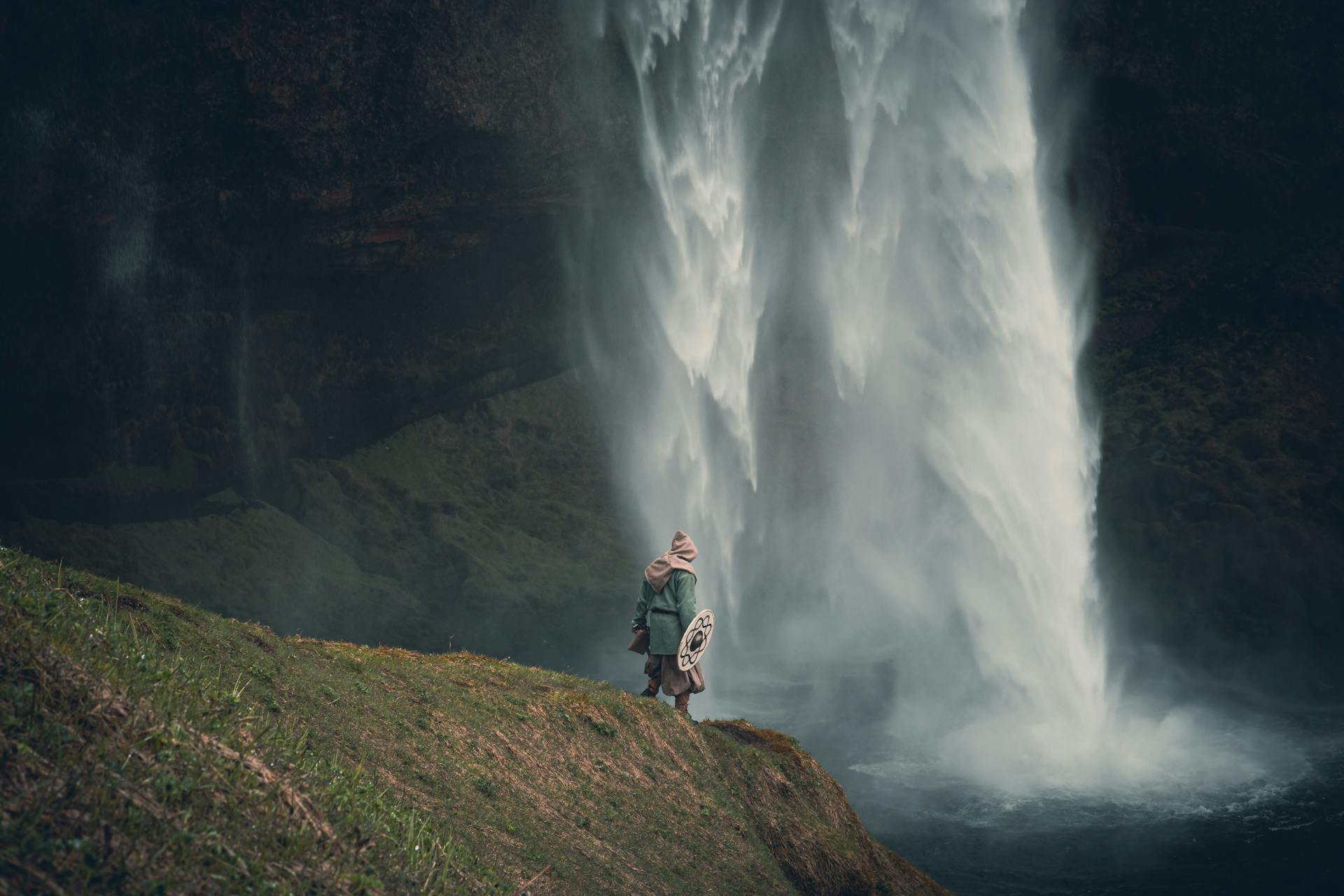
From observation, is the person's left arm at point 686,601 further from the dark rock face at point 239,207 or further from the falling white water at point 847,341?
the dark rock face at point 239,207

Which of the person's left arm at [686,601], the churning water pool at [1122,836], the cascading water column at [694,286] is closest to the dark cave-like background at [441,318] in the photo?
the cascading water column at [694,286]

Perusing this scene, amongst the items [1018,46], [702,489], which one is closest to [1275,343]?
[1018,46]

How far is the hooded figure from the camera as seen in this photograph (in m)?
11.1

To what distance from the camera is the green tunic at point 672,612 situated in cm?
1112

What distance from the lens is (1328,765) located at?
22.0 metres

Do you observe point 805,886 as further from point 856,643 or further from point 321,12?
point 321,12

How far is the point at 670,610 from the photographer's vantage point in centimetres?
1120

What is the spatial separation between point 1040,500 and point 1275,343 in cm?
1130

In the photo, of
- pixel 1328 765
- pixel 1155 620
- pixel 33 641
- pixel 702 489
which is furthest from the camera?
pixel 702 489

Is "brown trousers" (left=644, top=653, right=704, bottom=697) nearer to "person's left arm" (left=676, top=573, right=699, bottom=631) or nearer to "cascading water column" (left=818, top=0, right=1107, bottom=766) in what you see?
"person's left arm" (left=676, top=573, right=699, bottom=631)

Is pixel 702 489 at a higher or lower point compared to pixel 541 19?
lower

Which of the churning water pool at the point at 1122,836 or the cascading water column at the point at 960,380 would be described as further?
the cascading water column at the point at 960,380

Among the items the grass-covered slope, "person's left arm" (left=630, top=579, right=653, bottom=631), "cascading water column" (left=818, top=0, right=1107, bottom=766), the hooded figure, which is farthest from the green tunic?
"cascading water column" (left=818, top=0, right=1107, bottom=766)

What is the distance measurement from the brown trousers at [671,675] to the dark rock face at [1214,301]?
24961 millimetres
